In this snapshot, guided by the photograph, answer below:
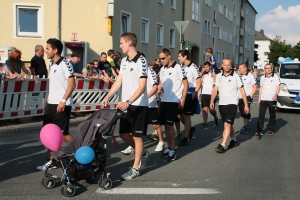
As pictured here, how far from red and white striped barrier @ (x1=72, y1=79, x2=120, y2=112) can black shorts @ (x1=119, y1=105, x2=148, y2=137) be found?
6.88 metres

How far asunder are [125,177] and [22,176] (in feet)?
5.03

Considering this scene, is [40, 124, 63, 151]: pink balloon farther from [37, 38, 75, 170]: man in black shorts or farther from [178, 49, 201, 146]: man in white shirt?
[178, 49, 201, 146]: man in white shirt

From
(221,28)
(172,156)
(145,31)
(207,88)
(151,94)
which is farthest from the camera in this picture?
(221,28)

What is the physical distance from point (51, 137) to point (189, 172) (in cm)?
226

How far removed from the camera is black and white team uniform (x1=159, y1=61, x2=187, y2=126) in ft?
24.8

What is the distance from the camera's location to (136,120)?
5789 mm

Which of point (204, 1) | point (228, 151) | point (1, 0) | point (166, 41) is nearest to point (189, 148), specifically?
point (228, 151)

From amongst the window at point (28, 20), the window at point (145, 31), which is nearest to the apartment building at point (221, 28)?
the window at point (145, 31)

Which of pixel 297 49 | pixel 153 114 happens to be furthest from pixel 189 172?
pixel 297 49

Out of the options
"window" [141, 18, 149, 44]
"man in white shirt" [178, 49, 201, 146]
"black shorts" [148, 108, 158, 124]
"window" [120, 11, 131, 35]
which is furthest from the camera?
"window" [141, 18, 149, 44]

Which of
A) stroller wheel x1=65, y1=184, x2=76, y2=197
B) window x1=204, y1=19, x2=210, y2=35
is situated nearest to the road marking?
stroller wheel x1=65, y1=184, x2=76, y2=197

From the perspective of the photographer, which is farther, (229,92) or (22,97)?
(22,97)

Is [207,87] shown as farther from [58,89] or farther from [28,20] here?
[28,20]

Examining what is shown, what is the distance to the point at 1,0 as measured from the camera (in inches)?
757
